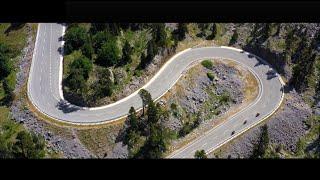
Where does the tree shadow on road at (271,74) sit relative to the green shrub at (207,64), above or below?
below

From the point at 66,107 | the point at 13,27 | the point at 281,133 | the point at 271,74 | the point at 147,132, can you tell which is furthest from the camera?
the point at 13,27

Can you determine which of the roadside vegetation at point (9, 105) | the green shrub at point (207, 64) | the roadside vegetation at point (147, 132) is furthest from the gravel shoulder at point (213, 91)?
the roadside vegetation at point (9, 105)

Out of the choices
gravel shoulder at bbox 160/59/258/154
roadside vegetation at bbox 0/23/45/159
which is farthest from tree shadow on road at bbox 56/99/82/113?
gravel shoulder at bbox 160/59/258/154

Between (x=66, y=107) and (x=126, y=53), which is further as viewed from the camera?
(x=126, y=53)

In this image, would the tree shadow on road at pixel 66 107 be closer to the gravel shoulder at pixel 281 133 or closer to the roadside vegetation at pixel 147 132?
the roadside vegetation at pixel 147 132

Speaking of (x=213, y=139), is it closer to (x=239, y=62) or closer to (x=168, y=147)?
(x=168, y=147)

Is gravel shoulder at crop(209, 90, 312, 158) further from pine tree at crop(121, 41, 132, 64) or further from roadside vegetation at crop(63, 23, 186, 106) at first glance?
pine tree at crop(121, 41, 132, 64)

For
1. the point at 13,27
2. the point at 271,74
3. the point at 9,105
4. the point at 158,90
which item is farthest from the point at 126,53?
the point at 271,74

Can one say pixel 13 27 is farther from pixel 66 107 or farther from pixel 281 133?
pixel 281 133
